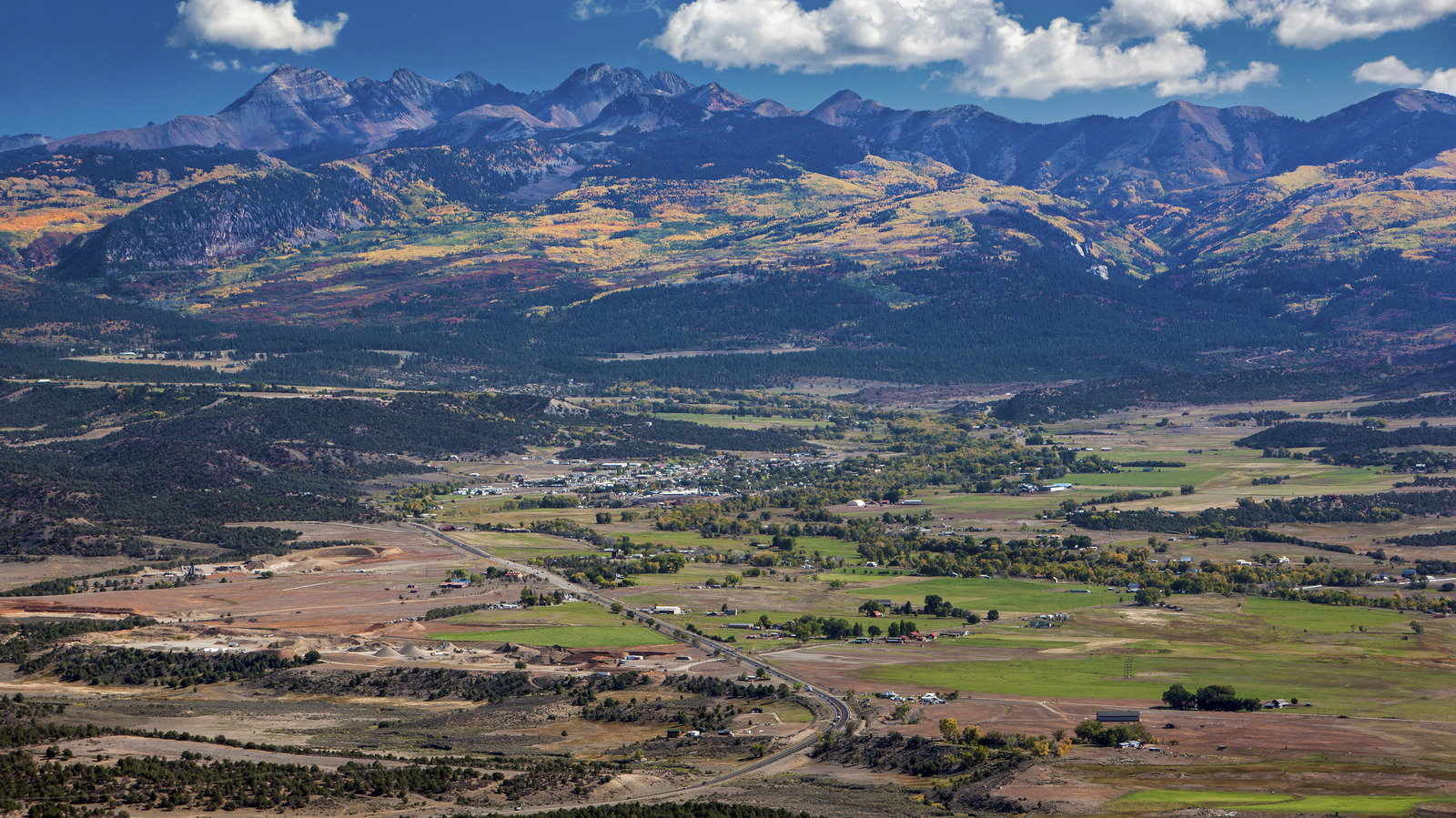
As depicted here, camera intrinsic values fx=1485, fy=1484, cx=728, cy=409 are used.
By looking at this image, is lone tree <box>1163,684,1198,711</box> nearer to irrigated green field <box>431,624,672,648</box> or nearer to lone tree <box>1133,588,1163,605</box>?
lone tree <box>1133,588,1163,605</box>

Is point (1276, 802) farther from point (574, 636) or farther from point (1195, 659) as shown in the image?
point (574, 636)

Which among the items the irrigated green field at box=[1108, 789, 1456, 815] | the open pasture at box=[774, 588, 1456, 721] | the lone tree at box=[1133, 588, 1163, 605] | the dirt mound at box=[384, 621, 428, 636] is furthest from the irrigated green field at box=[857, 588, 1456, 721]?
the dirt mound at box=[384, 621, 428, 636]

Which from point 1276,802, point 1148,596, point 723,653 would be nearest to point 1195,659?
point 1148,596

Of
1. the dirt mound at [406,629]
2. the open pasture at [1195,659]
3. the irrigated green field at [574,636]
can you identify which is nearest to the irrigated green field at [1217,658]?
the open pasture at [1195,659]

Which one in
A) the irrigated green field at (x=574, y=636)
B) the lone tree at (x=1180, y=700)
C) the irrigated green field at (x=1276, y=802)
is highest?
the irrigated green field at (x=574, y=636)

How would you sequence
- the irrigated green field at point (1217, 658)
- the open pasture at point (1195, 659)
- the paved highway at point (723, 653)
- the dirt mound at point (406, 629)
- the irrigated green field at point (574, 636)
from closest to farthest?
the paved highway at point (723, 653)
the irrigated green field at point (1217, 658)
the open pasture at point (1195, 659)
the irrigated green field at point (574, 636)
the dirt mound at point (406, 629)

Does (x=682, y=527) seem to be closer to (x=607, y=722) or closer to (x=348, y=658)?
(x=348, y=658)

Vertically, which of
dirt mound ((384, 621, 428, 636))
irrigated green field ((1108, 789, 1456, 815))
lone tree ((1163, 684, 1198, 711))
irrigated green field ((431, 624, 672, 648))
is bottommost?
irrigated green field ((1108, 789, 1456, 815))

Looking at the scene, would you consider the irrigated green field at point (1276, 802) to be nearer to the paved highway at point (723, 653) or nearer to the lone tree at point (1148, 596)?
the paved highway at point (723, 653)

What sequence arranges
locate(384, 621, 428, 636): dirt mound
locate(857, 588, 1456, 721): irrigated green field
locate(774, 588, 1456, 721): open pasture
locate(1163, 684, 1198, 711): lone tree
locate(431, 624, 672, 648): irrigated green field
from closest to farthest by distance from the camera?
locate(1163, 684, 1198, 711): lone tree < locate(857, 588, 1456, 721): irrigated green field < locate(774, 588, 1456, 721): open pasture < locate(431, 624, 672, 648): irrigated green field < locate(384, 621, 428, 636): dirt mound

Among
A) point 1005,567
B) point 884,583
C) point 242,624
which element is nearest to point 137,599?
point 242,624

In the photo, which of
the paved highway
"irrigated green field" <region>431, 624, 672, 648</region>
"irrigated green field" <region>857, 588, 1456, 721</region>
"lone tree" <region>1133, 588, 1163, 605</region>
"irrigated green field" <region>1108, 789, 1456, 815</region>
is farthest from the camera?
"lone tree" <region>1133, 588, 1163, 605</region>

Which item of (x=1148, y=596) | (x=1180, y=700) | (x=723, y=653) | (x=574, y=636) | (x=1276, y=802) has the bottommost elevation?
(x=1276, y=802)
